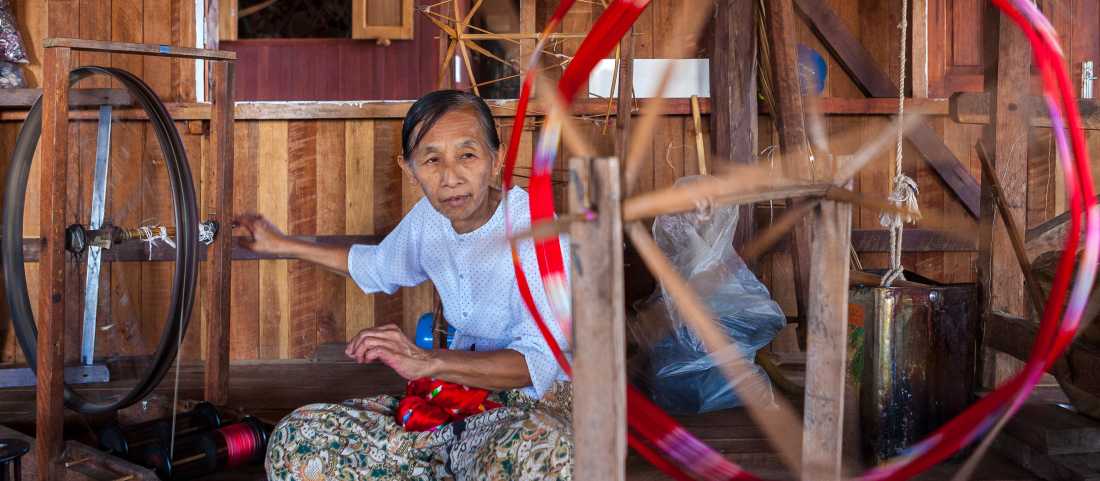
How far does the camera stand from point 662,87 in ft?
3.67

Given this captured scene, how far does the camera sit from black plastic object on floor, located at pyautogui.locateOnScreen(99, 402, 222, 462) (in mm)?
1971

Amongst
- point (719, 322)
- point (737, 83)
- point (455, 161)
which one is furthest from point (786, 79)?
point (455, 161)

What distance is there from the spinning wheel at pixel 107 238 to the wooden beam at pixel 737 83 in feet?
5.61

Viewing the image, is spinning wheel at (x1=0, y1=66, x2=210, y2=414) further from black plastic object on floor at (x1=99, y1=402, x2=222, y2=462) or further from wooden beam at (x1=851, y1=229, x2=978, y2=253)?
wooden beam at (x1=851, y1=229, x2=978, y2=253)

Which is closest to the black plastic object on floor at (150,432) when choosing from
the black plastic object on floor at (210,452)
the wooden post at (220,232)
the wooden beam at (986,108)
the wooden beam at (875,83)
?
the black plastic object on floor at (210,452)

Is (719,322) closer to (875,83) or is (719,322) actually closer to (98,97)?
(875,83)

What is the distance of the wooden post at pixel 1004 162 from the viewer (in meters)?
2.31

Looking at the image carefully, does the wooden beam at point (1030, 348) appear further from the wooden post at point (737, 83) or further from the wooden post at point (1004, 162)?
the wooden post at point (737, 83)

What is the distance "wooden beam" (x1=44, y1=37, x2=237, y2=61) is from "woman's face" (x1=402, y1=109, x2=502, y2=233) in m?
0.82

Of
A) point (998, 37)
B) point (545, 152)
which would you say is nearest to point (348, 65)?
point (998, 37)

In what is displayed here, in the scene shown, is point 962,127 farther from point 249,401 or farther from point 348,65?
point 348,65

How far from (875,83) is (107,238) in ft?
8.97

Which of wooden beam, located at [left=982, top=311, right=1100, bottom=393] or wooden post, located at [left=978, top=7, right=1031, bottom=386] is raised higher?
wooden post, located at [left=978, top=7, right=1031, bottom=386]

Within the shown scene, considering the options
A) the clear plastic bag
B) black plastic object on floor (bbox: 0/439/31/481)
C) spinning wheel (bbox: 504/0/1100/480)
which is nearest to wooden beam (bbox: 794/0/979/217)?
the clear plastic bag
